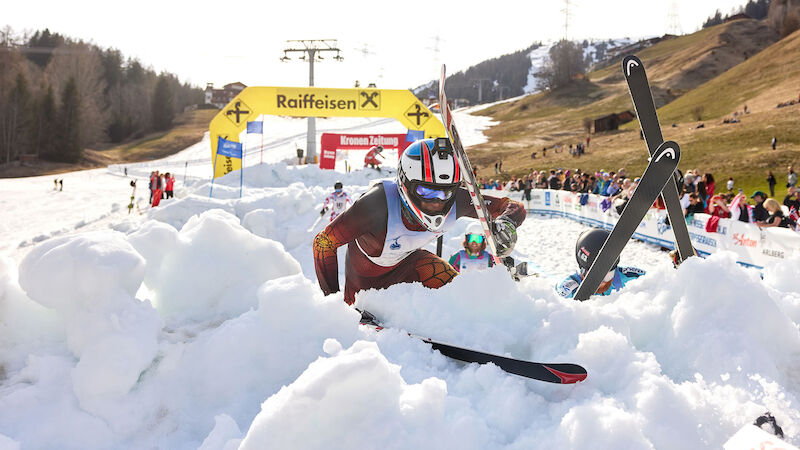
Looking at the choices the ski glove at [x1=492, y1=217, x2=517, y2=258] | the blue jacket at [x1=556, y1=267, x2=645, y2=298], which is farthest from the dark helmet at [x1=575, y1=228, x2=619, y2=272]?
the ski glove at [x1=492, y1=217, x2=517, y2=258]

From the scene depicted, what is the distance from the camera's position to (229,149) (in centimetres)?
1962

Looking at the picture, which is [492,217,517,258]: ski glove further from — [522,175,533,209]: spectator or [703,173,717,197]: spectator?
[522,175,533,209]: spectator

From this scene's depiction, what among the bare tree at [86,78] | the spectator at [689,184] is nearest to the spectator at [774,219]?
the spectator at [689,184]

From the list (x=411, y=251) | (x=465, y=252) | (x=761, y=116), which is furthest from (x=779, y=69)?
(x=411, y=251)

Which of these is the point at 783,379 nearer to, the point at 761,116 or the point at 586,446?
the point at 586,446

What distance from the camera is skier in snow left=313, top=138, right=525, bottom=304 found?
325cm

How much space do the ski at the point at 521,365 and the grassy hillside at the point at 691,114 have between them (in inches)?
1025

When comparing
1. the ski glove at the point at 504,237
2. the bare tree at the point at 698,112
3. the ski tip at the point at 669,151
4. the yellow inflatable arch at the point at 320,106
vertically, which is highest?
the bare tree at the point at 698,112

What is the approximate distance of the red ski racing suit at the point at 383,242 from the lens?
3.27m

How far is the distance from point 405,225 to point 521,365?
1.81 metres

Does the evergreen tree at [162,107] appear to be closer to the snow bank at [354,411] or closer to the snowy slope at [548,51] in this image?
the snow bank at [354,411]

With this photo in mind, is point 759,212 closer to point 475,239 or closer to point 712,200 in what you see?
point 712,200

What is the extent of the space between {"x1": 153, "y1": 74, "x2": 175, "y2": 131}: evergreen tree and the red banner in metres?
63.2

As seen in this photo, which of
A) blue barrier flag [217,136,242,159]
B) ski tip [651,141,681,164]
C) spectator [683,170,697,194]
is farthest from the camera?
blue barrier flag [217,136,242,159]
